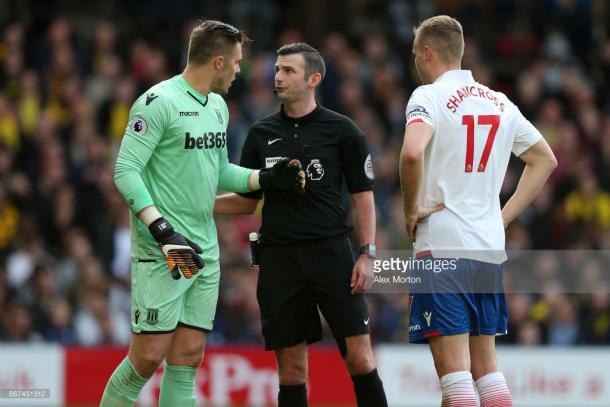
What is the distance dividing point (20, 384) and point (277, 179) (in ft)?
21.7

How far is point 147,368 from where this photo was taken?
741cm

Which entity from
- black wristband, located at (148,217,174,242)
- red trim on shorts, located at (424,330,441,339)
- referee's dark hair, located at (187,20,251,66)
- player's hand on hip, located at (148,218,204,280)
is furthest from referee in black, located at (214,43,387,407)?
black wristband, located at (148,217,174,242)

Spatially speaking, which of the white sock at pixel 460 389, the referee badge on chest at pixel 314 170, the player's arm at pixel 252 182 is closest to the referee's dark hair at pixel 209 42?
the player's arm at pixel 252 182

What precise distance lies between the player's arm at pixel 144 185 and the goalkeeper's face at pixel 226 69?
0.44 m

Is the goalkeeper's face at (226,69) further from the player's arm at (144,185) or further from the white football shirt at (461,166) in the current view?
the white football shirt at (461,166)

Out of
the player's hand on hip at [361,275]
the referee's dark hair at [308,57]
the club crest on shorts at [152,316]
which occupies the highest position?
the referee's dark hair at [308,57]

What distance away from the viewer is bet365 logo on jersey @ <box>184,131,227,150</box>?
7.51 m

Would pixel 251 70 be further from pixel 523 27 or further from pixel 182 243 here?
pixel 182 243

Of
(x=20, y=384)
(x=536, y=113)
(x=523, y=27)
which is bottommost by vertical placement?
(x=20, y=384)

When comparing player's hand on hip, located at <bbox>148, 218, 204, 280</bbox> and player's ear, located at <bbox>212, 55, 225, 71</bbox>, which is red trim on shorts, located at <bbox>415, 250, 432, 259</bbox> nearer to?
player's hand on hip, located at <bbox>148, 218, 204, 280</bbox>

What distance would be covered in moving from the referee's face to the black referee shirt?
0.15m

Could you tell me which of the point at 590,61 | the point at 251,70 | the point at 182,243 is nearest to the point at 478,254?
the point at 182,243

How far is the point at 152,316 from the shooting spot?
7383 mm

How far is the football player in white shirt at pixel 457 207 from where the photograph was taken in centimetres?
715
